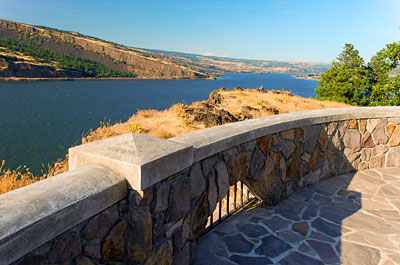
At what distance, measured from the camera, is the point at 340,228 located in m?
3.91

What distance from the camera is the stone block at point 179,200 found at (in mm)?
2568

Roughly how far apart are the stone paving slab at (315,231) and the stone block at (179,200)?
835 millimetres

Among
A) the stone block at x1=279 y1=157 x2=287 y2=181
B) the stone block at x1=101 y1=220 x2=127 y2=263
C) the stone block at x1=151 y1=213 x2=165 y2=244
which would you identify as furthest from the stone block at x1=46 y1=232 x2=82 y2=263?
the stone block at x1=279 y1=157 x2=287 y2=181

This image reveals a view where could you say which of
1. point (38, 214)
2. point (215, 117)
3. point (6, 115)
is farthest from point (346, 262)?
point (6, 115)

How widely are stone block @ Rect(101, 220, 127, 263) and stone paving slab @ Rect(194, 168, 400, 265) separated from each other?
1.29 m

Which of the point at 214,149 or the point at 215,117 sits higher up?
the point at 214,149

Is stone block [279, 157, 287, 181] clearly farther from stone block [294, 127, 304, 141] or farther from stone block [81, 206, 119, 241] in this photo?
stone block [81, 206, 119, 241]

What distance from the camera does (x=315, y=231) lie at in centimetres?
385

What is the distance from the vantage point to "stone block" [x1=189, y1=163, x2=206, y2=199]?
2896 millimetres

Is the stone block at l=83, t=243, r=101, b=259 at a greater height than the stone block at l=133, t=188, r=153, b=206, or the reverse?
the stone block at l=133, t=188, r=153, b=206

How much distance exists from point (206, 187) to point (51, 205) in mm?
1837

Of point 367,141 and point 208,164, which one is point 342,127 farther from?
point 208,164

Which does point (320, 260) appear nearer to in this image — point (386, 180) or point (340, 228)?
point (340, 228)

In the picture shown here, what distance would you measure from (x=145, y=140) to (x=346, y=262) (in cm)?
266
